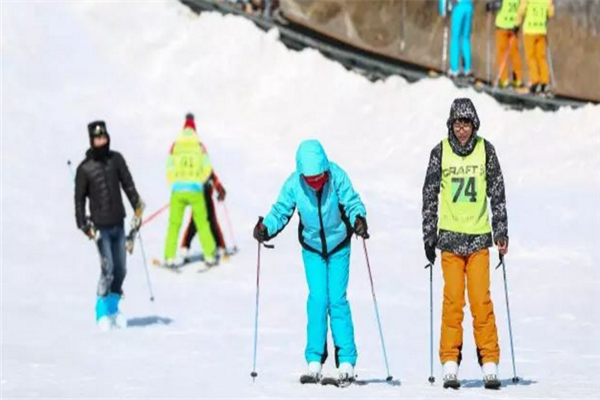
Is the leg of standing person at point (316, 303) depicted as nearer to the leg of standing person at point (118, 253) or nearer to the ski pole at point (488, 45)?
the leg of standing person at point (118, 253)

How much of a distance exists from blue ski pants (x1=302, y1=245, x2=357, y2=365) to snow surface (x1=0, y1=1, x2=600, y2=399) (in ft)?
0.97

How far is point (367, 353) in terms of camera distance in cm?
1398

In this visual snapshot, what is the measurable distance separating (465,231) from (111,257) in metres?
4.89

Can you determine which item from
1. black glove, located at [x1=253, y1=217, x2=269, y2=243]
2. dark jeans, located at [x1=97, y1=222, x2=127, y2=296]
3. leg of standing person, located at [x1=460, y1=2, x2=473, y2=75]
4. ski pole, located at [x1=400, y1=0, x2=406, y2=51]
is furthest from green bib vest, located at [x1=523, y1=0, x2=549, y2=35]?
black glove, located at [x1=253, y1=217, x2=269, y2=243]

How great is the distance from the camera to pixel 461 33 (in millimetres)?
24688

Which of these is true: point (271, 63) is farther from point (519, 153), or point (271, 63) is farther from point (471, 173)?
point (471, 173)

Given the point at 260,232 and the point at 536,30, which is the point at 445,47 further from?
the point at 260,232

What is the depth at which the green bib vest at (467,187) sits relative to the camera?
36.8 feet

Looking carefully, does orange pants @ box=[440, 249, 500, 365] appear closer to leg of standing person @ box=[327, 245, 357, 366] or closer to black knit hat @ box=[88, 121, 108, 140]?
leg of standing person @ box=[327, 245, 357, 366]

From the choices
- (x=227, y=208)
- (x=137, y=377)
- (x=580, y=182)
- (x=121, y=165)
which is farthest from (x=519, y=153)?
(x=137, y=377)

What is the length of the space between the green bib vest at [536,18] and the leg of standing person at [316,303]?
12810 millimetres

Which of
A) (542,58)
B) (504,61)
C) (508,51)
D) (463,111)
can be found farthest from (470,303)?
(504,61)

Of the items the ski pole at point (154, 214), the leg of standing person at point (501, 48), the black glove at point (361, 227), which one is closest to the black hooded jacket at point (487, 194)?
the black glove at point (361, 227)

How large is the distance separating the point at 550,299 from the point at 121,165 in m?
4.11
